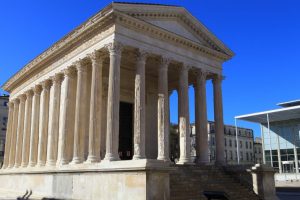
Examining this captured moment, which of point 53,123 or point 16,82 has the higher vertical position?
point 16,82

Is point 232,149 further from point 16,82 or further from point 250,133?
point 16,82

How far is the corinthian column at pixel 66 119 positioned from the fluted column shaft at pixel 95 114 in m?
3.53

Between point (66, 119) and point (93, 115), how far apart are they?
432cm

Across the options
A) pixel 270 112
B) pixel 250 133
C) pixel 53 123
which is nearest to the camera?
pixel 53 123

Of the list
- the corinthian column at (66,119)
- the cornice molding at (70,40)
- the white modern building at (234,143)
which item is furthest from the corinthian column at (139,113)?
the white modern building at (234,143)

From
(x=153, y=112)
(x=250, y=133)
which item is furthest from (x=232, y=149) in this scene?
(x=153, y=112)

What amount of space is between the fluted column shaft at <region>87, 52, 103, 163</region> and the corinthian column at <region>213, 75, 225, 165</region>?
10.3 m

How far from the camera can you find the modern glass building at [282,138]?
52.8m

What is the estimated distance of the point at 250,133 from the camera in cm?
9981

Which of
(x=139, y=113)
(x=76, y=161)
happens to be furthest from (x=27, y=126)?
(x=139, y=113)

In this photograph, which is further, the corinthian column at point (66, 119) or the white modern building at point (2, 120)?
the white modern building at point (2, 120)

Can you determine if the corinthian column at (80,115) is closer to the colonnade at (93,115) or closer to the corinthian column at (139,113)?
the colonnade at (93,115)

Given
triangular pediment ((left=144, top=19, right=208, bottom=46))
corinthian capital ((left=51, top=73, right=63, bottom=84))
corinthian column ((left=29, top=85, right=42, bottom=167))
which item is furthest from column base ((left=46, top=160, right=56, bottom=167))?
triangular pediment ((left=144, top=19, right=208, bottom=46))

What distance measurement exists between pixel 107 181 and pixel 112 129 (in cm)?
357
